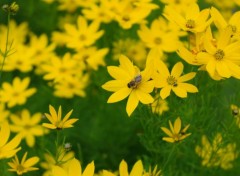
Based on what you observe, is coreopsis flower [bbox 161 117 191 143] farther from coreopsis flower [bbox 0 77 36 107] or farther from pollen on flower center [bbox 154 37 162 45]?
coreopsis flower [bbox 0 77 36 107]

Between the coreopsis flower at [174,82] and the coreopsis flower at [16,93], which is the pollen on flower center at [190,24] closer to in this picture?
the coreopsis flower at [174,82]

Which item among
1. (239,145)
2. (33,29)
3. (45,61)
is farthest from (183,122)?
(33,29)

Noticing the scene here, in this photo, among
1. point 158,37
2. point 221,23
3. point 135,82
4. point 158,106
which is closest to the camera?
point 135,82

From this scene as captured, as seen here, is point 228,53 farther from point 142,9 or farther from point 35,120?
point 35,120

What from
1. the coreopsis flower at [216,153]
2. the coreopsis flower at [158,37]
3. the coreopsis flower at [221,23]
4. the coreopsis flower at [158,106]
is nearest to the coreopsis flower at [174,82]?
the coreopsis flower at [158,106]

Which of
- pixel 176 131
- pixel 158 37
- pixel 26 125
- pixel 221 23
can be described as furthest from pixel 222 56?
pixel 26 125

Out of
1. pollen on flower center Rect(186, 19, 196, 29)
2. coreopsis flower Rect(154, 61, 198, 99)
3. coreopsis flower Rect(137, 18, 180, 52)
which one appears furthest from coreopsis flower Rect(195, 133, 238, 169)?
coreopsis flower Rect(137, 18, 180, 52)

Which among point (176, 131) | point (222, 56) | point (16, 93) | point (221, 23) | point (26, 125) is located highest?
point (221, 23)

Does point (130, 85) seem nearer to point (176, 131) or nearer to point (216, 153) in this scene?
point (176, 131)
